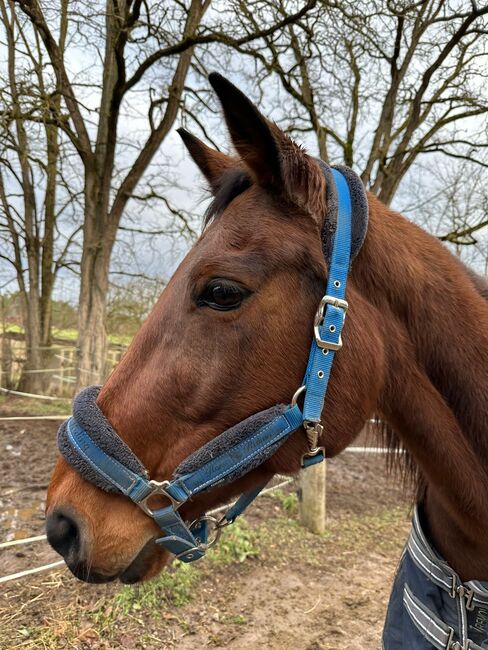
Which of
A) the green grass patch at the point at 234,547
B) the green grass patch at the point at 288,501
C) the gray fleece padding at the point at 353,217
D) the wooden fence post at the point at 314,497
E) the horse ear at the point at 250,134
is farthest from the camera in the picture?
the green grass patch at the point at 288,501

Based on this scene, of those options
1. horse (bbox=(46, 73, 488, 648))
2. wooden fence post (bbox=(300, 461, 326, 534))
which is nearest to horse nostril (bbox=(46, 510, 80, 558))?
horse (bbox=(46, 73, 488, 648))

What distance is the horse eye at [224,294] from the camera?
51.6 inches

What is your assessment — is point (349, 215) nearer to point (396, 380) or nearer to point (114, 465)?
point (396, 380)

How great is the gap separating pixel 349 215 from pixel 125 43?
26.0ft

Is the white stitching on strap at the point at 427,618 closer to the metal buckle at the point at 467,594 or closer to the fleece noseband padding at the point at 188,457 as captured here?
the metal buckle at the point at 467,594

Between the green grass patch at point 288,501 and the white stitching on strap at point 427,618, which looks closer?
the white stitching on strap at point 427,618

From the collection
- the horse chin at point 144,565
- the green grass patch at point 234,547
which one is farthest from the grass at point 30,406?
the horse chin at point 144,565

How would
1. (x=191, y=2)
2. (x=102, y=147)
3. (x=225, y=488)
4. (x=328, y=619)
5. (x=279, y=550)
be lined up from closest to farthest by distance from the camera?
1. (x=225, y=488)
2. (x=328, y=619)
3. (x=279, y=550)
4. (x=191, y=2)
5. (x=102, y=147)

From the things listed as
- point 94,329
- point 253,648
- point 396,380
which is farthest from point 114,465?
point 94,329

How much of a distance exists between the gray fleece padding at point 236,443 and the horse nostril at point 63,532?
347 millimetres

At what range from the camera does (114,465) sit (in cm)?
129

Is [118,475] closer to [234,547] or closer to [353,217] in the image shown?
[353,217]

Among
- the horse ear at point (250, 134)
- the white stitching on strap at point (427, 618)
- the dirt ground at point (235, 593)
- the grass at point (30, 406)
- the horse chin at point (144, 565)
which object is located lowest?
the grass at point (30, 406)

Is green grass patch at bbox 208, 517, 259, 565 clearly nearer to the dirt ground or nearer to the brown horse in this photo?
the dirt ground
